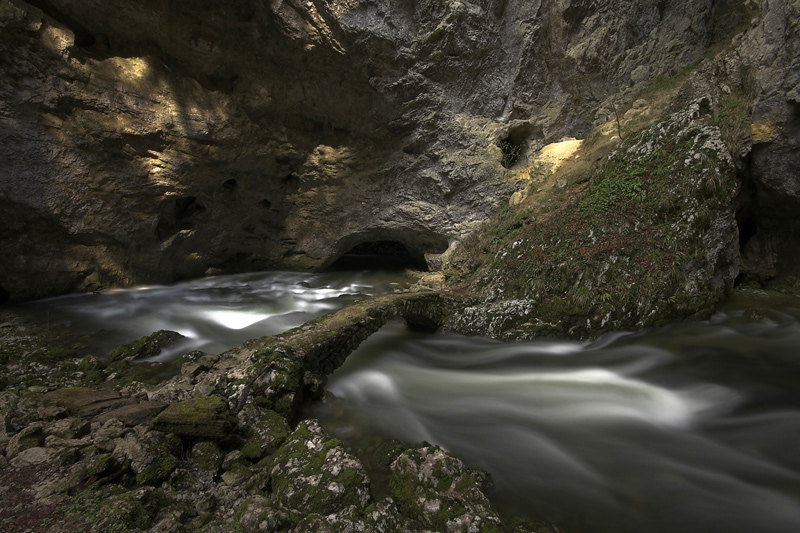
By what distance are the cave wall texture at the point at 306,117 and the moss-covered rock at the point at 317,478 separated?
795 centimetres

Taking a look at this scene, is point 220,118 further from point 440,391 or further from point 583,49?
point 583,49

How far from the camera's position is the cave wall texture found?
696 cm

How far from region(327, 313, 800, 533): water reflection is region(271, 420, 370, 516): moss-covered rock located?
0.81m

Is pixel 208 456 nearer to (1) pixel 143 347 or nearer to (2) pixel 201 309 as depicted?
(1) pixel 143 347

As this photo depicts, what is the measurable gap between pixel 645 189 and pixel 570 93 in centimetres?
592

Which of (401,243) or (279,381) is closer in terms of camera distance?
(279,381)

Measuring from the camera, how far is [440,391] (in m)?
4.28

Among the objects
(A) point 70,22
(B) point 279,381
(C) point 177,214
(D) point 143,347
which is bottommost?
(D) point 143,347

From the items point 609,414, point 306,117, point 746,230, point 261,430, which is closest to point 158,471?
point 261,430

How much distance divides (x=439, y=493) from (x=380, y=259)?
14513mm

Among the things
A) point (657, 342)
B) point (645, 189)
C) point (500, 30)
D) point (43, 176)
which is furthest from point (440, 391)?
point (500, 30)

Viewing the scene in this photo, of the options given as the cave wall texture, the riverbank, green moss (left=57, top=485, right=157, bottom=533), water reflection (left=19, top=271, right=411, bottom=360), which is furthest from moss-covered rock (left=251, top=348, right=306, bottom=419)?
the cave wall texture

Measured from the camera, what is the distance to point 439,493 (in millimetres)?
2273

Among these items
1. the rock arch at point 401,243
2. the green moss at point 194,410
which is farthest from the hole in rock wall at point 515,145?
the green moss at point 194,410
